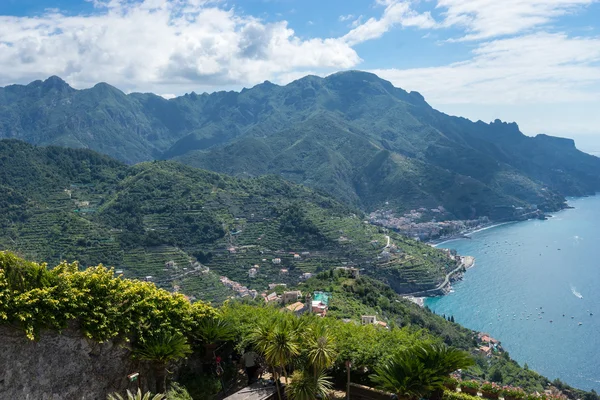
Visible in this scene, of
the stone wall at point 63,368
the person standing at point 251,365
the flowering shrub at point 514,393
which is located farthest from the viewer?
the person standing at point 251,365

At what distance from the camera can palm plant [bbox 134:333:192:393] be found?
886 centimetres

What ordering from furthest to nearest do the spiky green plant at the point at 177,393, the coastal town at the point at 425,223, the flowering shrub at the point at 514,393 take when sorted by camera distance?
the coastal town at the point at 425,223, the flowering shrub at the point at 514,393, the spiky green plant at the point at 177,393

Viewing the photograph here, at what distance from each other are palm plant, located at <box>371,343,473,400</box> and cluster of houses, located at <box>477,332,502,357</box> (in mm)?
43333

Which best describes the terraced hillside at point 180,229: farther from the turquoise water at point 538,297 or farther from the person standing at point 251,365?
the person standing at point 251,365

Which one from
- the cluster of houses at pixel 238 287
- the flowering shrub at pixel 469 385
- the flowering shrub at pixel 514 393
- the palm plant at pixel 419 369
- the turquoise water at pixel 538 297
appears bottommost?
the turquoise water at pixel 538 297

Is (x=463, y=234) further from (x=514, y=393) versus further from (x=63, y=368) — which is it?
(x=63, y=368)

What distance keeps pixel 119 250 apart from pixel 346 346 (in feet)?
213

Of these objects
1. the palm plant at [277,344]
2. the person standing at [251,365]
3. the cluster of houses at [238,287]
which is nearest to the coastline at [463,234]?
the cluster of houses at [238,287]

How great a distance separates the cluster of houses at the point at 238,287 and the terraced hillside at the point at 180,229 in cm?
175

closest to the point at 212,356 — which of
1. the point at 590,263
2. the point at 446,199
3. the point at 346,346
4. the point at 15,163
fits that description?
the point at 346,346

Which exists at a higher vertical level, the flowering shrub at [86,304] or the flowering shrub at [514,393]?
the flowering shrub at [86,304]

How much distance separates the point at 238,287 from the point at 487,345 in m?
34.2

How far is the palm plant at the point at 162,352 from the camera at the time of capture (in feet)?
29.1

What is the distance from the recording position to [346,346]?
991cm
